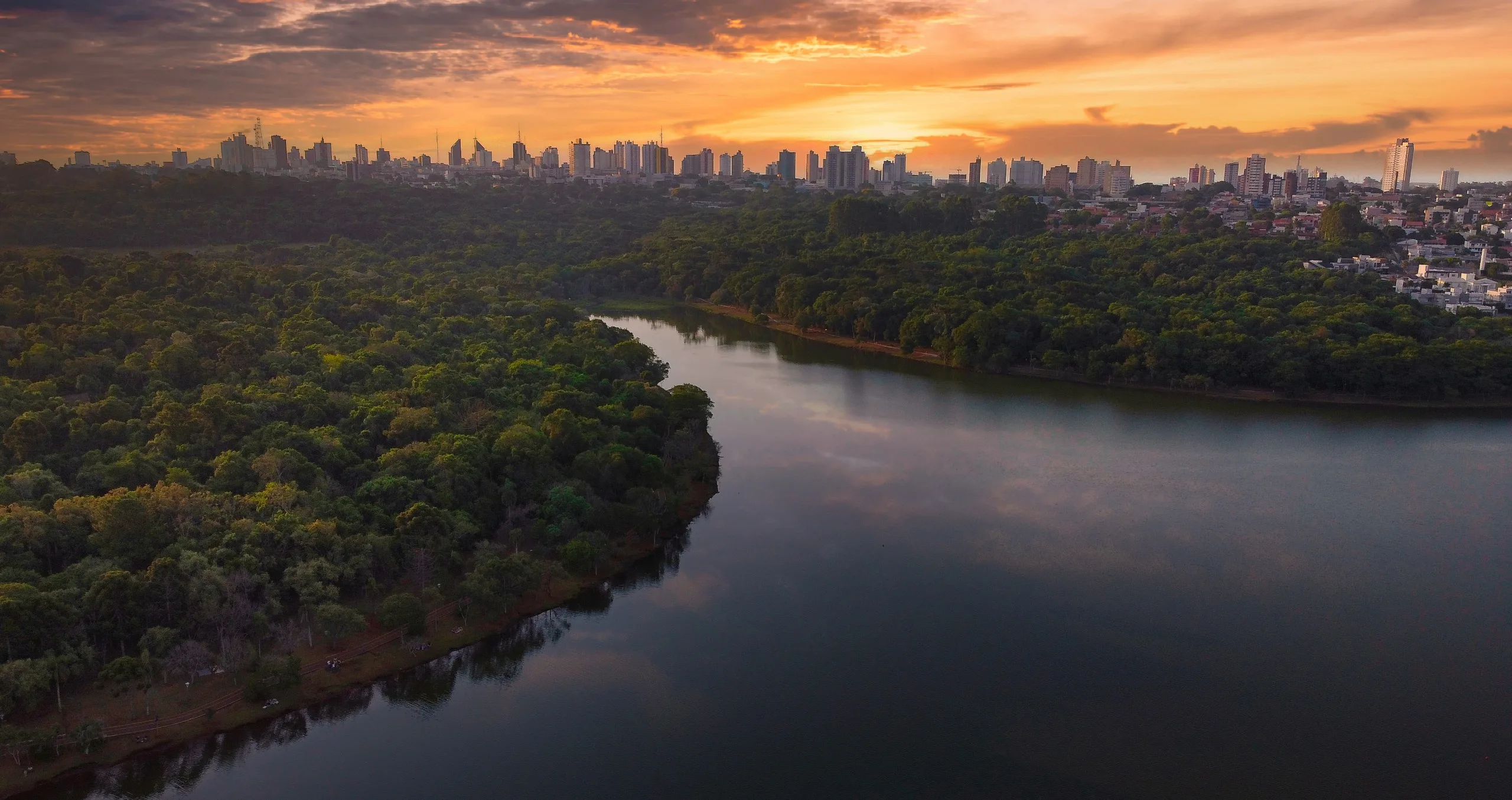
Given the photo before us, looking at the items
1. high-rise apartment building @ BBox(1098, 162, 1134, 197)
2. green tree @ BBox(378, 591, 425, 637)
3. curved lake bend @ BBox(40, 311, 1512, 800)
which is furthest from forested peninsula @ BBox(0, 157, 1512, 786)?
high-rise apartment building @ BBox(1098, 162, 1134, 197)

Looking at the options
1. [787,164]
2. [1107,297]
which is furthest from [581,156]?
[1107,297]

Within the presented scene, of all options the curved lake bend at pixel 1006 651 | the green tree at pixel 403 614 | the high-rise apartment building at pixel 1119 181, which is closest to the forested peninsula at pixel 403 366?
the green tree at pixel 403 614

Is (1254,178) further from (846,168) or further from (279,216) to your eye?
(279,216)

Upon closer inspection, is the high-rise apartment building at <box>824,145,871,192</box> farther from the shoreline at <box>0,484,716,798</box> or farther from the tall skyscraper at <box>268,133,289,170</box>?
the shoreline at <box>0,484,716,798</box>

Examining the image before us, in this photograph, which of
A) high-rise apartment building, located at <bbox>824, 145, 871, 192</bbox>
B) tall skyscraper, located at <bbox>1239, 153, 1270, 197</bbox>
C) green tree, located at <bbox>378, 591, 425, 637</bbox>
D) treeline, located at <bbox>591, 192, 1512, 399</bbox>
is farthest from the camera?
high-rise apartment building, located at <bbox>824, 145, 871, 192</bbox>

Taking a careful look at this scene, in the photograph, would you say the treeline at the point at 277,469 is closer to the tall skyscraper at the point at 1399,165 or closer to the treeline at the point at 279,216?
the treeline at the point at 279,216

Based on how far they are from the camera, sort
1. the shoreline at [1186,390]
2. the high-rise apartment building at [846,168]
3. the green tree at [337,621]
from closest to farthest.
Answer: the green tree at [337,621] < the shoreline at [1186,390] < the high-rise apartment building at [846,168]

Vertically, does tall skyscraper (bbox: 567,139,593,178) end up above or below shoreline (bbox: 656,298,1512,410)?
above
